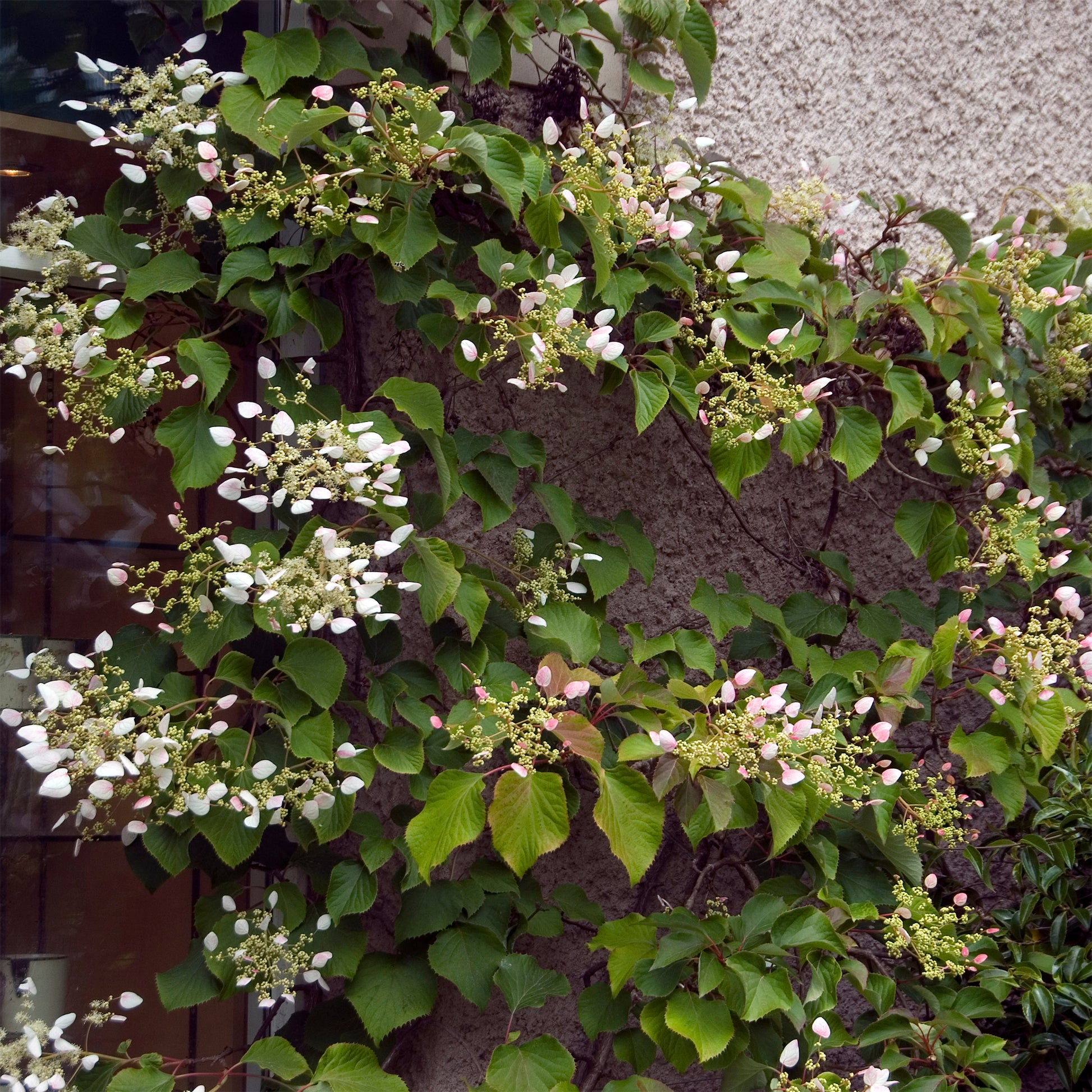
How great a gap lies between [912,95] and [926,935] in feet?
6.36

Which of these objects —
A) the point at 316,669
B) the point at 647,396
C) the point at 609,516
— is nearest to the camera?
the point at 316,669

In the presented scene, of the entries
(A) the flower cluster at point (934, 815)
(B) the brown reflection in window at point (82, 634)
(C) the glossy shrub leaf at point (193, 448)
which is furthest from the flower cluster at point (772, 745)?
(B) the brown reflection in window at point (82, 634)

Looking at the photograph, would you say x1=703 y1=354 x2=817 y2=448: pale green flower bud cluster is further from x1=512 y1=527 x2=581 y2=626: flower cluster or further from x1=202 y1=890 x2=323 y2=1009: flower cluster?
x1=202 y1=890 x2=323 y2=1009: flower cluster

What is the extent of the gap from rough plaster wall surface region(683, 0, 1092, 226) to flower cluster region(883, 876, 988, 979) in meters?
1.55

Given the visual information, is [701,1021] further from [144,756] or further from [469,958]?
[144,756]

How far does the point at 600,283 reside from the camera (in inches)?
65.7

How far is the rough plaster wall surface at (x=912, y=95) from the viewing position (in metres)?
2.22

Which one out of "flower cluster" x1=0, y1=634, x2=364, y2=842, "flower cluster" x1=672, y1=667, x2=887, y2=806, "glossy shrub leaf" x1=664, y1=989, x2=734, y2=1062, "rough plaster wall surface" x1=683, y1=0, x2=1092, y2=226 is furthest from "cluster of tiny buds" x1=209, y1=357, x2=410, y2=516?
"rough plaster wall surface" x1=683, y1=0, x2=1092, y2=226

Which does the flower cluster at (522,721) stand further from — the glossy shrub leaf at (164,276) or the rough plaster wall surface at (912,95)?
the rough plaster wall surface at (912,95)

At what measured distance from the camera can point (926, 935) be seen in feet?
5.30

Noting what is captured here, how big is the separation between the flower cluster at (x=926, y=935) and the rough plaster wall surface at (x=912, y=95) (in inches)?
61.0

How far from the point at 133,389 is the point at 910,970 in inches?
68.4

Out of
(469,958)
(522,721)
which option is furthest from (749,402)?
(469,958)

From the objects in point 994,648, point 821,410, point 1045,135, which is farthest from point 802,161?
point 994,648
